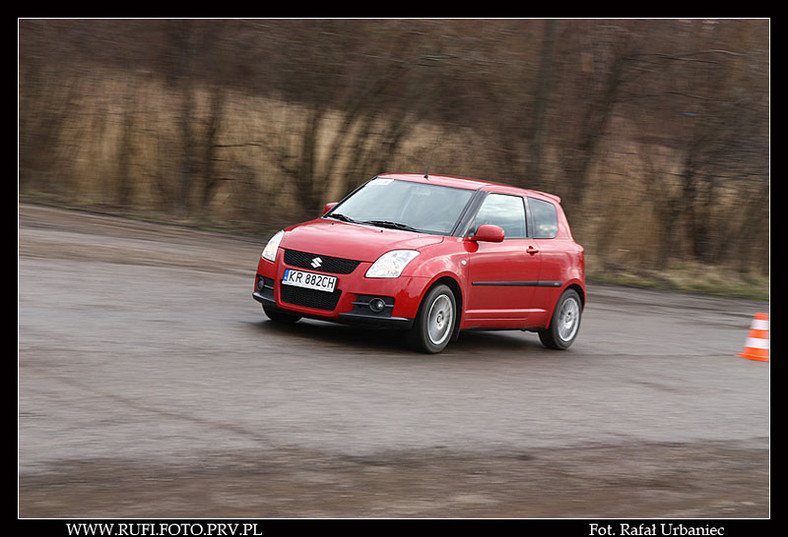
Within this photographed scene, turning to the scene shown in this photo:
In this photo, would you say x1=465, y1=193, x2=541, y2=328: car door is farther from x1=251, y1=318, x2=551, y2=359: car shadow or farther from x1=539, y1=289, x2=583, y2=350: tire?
x1=539, y1=289, x2=583, y2=350: tire

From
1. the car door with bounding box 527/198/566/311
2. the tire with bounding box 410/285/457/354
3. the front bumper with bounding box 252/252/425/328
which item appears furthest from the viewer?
the car door with bounding box 527/198/566/311

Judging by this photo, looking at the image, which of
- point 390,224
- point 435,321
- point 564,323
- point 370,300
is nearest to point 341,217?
point 390,224

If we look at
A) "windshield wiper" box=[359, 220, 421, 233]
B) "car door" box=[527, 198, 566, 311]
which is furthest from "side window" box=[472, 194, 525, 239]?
"windshield wiper" box=[359, 220, 421, 233]

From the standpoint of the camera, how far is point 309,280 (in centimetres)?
1098

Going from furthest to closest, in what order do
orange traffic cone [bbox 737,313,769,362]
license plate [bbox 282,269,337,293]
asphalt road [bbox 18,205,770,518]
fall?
orange traffic cone [bbox 737,313,769,362] → license plate [bbox 282,269,337,293] → asphalt road [bbox 18,205,770,518]

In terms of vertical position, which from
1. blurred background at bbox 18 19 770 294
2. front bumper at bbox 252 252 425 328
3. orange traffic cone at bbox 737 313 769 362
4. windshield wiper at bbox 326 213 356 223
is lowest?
orange traffic cone at bbox 737 313 769 362

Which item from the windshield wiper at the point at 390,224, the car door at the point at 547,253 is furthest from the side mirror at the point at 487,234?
the car door at the point at 547,253

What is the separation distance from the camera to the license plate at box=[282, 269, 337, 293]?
1085 centimetres

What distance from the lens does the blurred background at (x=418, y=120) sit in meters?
25.2

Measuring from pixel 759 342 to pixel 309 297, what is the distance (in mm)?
6089

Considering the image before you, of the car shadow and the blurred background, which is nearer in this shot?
the car shadow

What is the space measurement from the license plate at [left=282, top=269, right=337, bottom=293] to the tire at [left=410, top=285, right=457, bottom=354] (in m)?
0.91

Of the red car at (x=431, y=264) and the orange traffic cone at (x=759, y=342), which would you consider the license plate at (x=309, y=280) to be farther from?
the orange traffic cone at (x=759, y=342)

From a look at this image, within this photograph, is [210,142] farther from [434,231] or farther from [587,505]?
[587,505]
